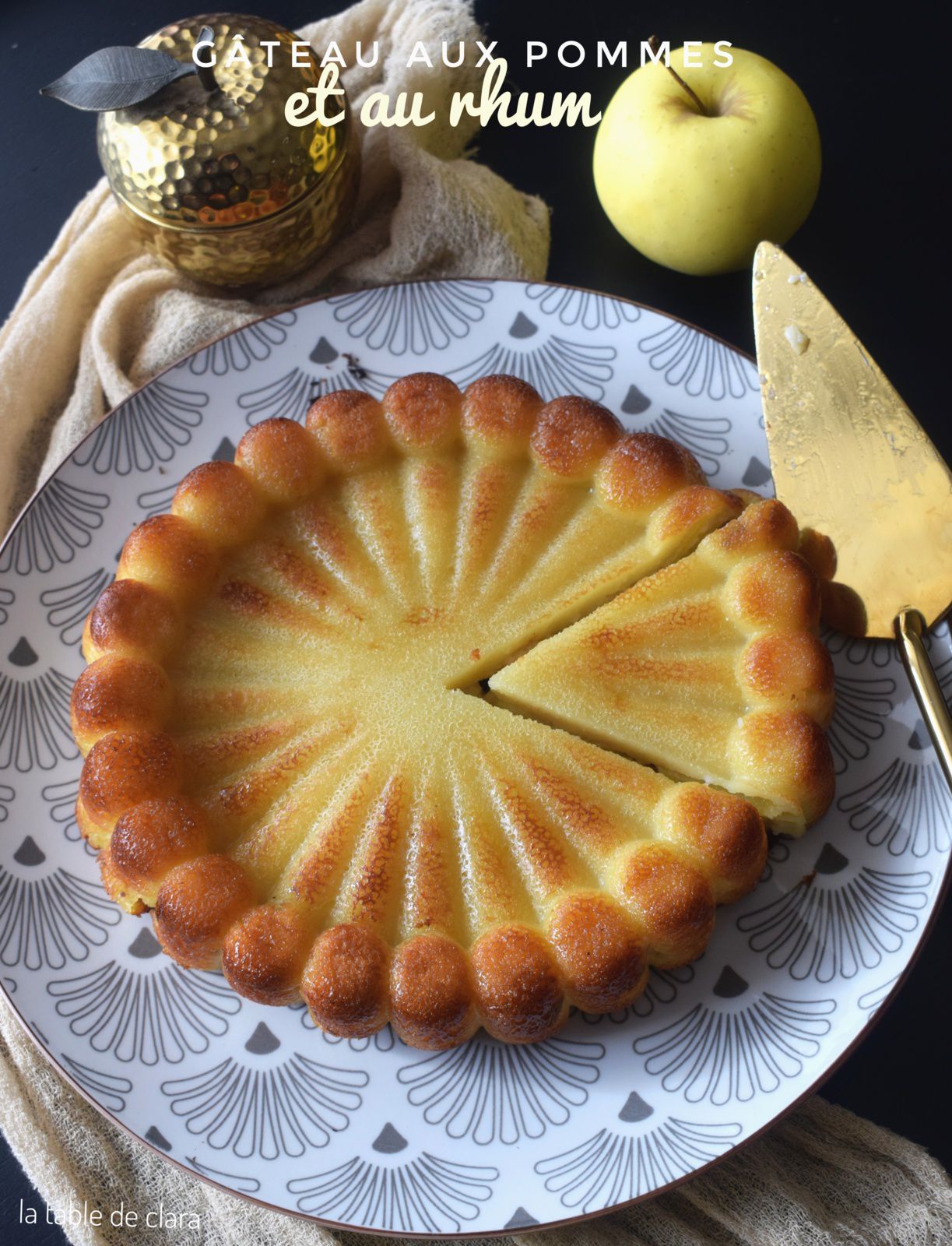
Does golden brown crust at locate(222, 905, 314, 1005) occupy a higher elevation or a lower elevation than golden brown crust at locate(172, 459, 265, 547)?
lower

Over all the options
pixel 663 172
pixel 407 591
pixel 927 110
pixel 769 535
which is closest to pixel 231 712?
pixel 407 591

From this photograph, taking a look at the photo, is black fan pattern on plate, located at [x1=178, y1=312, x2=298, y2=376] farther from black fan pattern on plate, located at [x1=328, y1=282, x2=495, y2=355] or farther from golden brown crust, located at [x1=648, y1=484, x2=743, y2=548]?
golden brown crust, located at [x1=648, y1=484, x2=743, y2=548]

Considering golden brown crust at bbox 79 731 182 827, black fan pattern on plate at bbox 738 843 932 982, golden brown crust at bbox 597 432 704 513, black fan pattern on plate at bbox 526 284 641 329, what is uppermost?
black fan pattern on plate at bbox 526 284 641 329

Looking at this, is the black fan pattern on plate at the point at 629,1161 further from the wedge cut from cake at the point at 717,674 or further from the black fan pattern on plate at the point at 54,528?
the black fan pattern on plate at the point at 54,528

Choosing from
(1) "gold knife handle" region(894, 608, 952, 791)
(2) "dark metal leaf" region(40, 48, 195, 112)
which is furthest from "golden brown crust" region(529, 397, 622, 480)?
(2) "dark metal leaf" region(40, 48, 195, 112)

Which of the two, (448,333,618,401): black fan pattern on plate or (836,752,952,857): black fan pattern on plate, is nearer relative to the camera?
(836,752,952,857): black fan pattern on plate

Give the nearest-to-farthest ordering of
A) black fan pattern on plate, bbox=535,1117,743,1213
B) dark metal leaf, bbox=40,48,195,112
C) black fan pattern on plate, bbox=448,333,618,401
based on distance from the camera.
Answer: black fan pattern on plate, bbox=535,1117,743,1213
dark metal leaf, bbox=40,48,195,112
black fan pattern on plate, bbox=448,333,618,401
